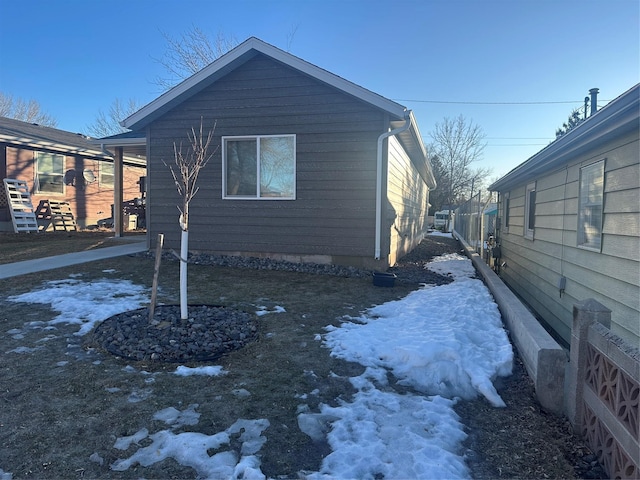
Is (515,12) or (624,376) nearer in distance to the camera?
(624,376)

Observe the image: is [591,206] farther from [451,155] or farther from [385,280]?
[451,155]

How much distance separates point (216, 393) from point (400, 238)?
798cm

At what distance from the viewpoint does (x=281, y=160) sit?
805cm

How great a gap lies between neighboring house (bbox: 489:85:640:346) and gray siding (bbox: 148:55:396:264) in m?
2.90

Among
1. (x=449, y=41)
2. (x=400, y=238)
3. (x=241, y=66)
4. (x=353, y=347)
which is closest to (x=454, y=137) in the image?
(x=449, y=41)

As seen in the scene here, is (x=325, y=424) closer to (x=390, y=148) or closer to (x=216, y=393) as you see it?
(x=216, y=393)

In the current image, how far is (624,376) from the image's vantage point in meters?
1.89

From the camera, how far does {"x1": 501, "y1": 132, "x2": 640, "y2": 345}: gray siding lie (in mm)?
3418

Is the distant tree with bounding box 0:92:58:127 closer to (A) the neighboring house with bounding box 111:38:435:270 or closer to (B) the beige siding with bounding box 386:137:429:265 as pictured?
(A) the neighboring house with bounding box 111:38:435:270

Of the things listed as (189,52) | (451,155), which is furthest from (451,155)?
(189,52)

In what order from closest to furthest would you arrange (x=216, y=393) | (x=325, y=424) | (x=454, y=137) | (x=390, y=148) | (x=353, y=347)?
(x=325, y=424) → (x=216, y=393) → (x=353, y=347) → (x=390, y=148) → (x=454, y=137)

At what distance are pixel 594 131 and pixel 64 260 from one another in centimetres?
876

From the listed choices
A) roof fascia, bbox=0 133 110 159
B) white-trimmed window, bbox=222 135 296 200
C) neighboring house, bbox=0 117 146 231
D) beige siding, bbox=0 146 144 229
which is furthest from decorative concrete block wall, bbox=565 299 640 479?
beige siding, bbox=0 146 144 229

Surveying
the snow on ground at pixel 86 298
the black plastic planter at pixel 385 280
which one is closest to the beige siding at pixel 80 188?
the snow on ground at pixel 86 298
